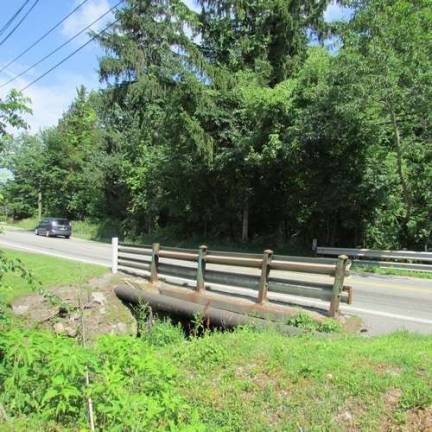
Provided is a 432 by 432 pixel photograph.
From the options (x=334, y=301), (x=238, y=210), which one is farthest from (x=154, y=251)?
(x=238, y=210)

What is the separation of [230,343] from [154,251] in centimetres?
572

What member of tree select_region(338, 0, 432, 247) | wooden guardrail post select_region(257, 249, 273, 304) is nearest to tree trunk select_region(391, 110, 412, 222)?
tree select_region(338, 0, 432, 247)

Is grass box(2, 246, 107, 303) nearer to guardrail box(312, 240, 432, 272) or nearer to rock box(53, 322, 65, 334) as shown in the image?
rock box(53, 322, 65, 334)

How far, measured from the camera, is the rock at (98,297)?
37.9ft

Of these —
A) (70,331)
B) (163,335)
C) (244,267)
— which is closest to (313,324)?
(244,267)

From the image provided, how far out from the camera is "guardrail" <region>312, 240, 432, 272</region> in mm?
18123

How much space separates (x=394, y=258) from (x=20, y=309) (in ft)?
46.3

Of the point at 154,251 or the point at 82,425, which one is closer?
the point at 82,425

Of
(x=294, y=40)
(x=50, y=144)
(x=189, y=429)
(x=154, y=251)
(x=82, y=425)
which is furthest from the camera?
(x=50, y=144)

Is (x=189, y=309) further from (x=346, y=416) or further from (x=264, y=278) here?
(x=346, y=416)

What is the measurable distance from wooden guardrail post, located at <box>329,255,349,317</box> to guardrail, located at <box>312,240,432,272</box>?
11.3 meters

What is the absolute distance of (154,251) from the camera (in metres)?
12.0

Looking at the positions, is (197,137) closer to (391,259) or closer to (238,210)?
(238,210)

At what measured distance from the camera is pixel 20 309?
1053 centimetres
